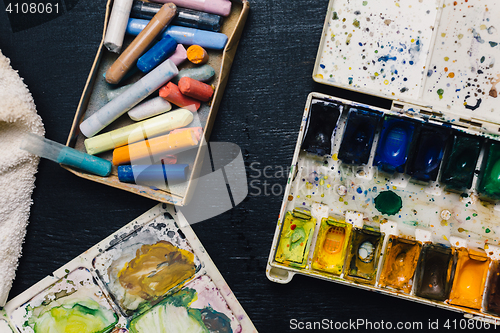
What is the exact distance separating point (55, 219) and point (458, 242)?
1203mm

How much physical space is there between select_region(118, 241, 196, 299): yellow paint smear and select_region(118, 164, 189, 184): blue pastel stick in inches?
9.0

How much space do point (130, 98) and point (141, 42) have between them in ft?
0.52

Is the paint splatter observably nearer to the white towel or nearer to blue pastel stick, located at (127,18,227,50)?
blue pastel stick, located at (127,18,227,50)

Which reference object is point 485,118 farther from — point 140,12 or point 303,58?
point 140,12

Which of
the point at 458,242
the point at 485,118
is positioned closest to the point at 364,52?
the point at 485,118

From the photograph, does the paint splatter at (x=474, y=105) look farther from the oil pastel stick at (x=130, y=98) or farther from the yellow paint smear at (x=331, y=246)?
the oil pastel stick at (x=130, y=98)

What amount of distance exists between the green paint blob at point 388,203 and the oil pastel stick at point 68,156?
0.77 metres

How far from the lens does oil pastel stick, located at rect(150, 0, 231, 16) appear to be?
2.94 feet

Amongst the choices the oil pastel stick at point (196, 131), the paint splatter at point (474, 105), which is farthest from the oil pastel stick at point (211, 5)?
the paint splatter at point (474, 105)

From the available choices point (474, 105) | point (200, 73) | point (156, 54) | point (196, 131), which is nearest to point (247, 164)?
point (196, 131)

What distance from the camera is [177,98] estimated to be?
896 mm

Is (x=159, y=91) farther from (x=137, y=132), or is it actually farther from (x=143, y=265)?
(x=143, y=265)

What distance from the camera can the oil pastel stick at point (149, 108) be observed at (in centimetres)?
91

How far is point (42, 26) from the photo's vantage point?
99 cm
